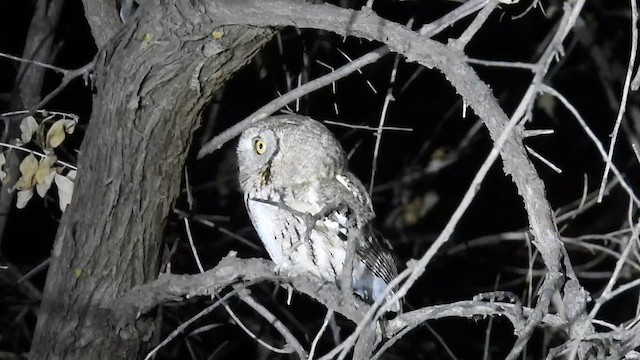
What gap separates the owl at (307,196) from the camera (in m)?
2.07

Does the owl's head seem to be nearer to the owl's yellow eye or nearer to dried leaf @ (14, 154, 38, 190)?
the owl's yellow eye

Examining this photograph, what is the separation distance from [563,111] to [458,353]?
0.99m

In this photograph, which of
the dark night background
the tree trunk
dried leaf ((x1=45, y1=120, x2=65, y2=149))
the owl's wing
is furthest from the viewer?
the dark night background

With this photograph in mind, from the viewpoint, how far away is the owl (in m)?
2.07

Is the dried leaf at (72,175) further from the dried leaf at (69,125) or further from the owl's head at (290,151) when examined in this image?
the owl's head at (290,151)

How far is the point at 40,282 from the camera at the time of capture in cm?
279

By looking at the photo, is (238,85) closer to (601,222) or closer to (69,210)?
(69,210)

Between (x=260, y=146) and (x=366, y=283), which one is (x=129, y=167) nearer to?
(x=260, y=146)

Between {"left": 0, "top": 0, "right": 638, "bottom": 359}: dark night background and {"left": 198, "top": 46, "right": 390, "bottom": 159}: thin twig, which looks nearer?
{"left": 198, "top": 46, "right": 390, "bottom": 159}: thin twig

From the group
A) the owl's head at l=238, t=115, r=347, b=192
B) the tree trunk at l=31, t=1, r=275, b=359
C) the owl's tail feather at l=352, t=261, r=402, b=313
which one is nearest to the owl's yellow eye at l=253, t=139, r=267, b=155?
the owl's head at l=238, t=115, r=347, b=192

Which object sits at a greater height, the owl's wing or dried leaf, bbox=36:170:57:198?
the owl's wing

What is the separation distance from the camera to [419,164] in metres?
3.25

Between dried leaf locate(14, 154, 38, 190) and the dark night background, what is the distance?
18.9 inches

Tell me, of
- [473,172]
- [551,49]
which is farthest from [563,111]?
[551,49]
